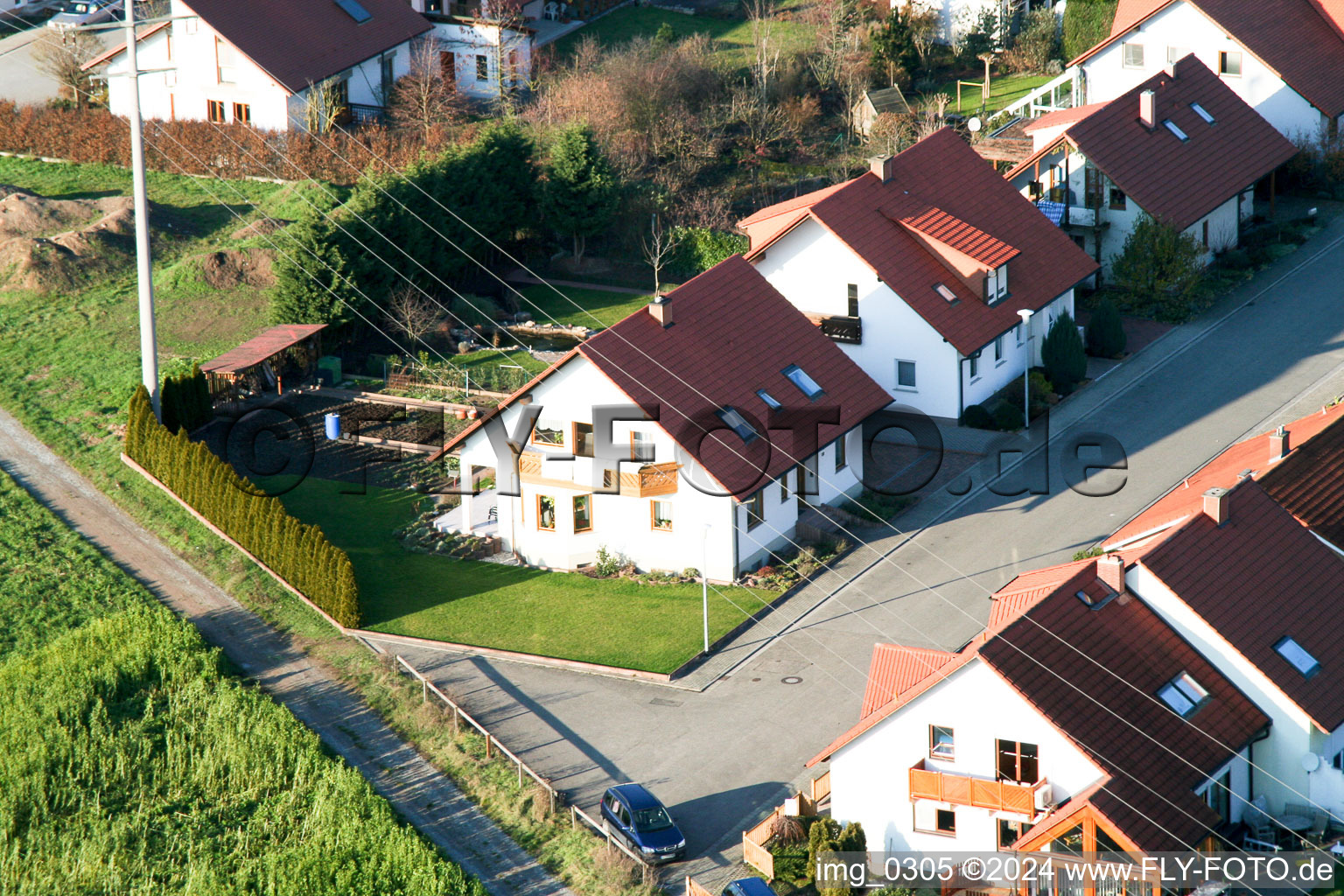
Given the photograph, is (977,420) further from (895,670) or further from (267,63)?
(267,63)

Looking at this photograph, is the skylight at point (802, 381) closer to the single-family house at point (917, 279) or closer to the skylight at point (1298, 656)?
the single-family house at point (917, 279)

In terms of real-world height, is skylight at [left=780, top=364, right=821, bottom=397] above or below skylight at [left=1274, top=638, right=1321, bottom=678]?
above

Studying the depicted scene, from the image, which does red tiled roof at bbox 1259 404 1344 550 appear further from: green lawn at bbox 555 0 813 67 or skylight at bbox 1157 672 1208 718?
green lawn at bbox 555 0 813 67

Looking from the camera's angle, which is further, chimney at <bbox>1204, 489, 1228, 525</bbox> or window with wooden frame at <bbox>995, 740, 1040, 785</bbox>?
chimney at <bbox>1204, 489, 1228, 525</bbox>

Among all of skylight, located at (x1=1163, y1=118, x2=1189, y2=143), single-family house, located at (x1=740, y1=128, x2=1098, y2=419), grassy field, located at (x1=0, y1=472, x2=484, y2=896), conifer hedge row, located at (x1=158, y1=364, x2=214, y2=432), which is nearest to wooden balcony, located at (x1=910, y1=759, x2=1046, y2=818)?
grassy field, located at (x1=0, y1=472, x2=484, y2=896)

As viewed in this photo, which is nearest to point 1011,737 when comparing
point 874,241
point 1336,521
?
point 1336,521

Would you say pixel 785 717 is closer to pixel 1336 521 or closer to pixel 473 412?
pixel 1336 521

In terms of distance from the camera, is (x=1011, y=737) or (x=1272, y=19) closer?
(x=1011, y=737)
